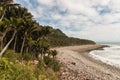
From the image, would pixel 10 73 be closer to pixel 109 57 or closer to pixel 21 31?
pixel 21 31

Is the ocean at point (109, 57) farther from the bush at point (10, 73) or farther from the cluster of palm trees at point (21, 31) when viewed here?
the bush at point (10, 73)

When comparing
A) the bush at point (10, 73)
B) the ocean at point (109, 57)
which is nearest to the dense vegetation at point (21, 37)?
the bush at point (10, 73)

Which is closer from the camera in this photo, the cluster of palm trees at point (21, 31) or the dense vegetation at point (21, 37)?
the dense vegetation at point (21, 37)

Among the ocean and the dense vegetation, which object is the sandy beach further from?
the ocean

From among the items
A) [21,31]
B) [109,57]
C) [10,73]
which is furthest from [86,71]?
[109,57]

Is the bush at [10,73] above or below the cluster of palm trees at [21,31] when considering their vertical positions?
below

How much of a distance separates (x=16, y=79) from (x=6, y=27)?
16.2m

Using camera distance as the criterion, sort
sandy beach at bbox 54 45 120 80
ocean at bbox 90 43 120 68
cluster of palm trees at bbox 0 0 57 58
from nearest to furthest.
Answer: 1. sandy beach at bbox 54 45 120 80
2. cluster of palm trees at bbox 0 0 57 58
3. ocean at bbox 90 43 120 68

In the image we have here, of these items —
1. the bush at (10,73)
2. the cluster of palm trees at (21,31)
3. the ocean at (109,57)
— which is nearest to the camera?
the bush at (10,73)

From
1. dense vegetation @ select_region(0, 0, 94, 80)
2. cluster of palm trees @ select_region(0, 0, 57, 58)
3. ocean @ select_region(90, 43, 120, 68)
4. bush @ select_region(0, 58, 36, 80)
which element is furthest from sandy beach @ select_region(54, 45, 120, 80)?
bush @ select_region(0, 58, 36, 80)

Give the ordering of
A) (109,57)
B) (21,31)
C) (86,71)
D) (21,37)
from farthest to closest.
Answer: (109,57) < (21,37) < (21,31) < (86,71)

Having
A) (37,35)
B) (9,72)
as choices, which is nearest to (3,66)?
(9,72)

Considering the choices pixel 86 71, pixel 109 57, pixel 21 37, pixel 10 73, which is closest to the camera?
pixel 10 73

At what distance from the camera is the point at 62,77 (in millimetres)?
21938
